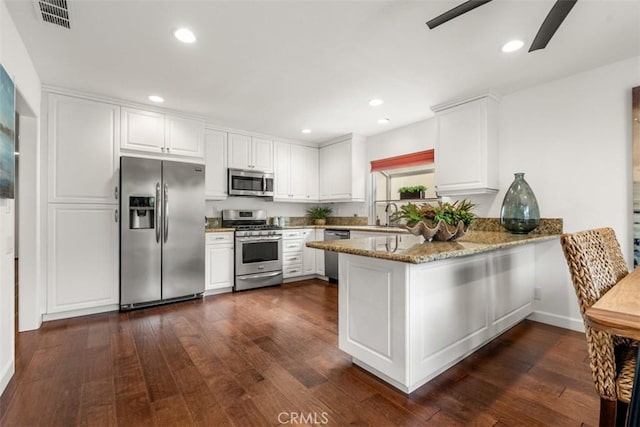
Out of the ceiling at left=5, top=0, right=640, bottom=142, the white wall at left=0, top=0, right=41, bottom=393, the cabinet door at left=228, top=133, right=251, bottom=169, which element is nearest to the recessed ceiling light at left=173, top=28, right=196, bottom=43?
the ceiling at left=5, top=0, right=640, bottom=142

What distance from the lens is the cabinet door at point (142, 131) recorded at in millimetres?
3455

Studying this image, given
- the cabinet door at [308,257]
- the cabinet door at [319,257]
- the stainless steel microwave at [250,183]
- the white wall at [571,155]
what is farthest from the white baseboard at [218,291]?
the white wall at [571,155]

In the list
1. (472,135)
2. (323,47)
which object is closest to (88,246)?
(323,47)

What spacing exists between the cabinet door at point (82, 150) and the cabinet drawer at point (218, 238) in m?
1.15

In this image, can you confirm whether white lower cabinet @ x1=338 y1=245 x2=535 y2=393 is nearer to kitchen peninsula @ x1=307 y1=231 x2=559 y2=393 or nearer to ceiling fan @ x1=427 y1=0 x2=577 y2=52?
kitchen peninsula @ x1=307 y1=231 x2=559 y2=393

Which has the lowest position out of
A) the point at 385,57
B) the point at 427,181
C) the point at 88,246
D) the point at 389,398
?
the point at 389,398

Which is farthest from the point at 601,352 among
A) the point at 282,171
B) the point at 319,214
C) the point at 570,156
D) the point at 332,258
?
the point at 319,214

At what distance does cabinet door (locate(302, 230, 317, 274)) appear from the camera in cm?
494

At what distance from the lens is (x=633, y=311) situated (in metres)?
0.88

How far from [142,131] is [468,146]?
376cm

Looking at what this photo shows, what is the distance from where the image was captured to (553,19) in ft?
4.65

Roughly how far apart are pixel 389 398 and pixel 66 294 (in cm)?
331

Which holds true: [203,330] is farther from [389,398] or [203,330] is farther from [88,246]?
[389,398]

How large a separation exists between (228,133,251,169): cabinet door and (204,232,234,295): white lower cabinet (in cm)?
109
